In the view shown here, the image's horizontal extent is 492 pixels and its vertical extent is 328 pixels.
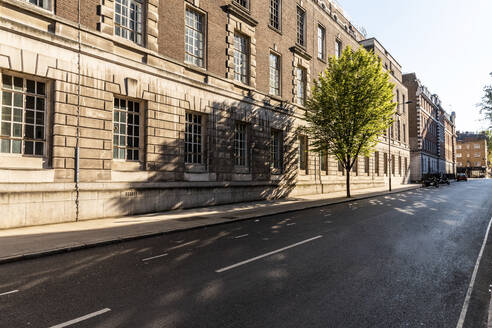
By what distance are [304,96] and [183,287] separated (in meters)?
24.1

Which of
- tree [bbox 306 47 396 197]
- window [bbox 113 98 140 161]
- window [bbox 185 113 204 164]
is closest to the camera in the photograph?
window [bbox 113 98 140 161]

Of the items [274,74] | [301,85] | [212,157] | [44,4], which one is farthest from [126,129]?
[301,85]

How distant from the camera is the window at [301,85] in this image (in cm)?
2605

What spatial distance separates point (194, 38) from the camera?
671 inches

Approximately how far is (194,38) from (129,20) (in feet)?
13.4

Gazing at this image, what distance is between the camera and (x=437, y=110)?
243 feet

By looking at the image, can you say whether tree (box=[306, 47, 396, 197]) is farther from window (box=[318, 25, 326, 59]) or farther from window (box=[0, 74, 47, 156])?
window (box=[0, 74, 47, 156])

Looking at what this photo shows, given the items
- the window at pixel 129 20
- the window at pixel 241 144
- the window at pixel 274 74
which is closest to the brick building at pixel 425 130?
the window at pixel 274 74

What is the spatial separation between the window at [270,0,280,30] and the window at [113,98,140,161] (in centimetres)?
1483

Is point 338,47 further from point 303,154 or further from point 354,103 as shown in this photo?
point 303,154

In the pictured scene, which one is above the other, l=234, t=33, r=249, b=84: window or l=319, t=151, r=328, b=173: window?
l=234, t=33, r=249, b=84: window

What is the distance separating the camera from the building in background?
111m

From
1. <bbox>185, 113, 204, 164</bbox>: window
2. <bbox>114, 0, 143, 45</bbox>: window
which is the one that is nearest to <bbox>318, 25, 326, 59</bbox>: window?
<bbox>185, 113, 204, 164</bbox>: window

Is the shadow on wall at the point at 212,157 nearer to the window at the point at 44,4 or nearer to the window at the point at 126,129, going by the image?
the window at the point at 126,129
